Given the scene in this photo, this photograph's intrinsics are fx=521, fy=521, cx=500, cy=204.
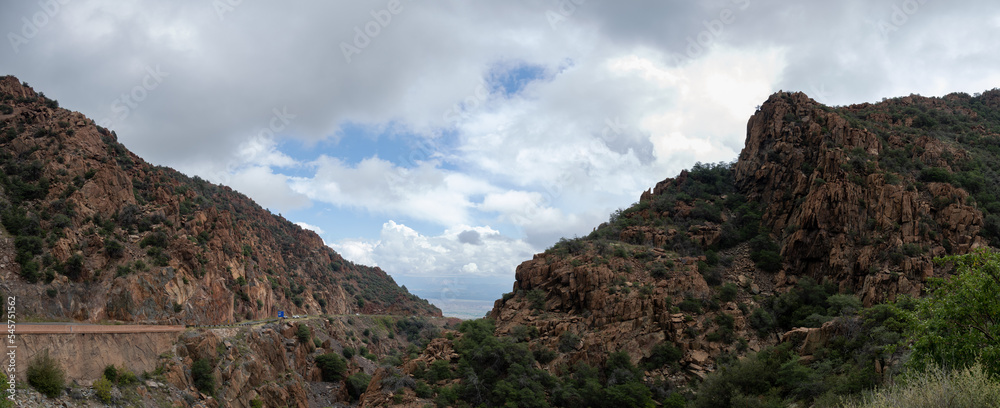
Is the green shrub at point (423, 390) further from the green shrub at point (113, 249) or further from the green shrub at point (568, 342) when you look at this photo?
the green shrub at point (113, 249)

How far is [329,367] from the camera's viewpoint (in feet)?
222

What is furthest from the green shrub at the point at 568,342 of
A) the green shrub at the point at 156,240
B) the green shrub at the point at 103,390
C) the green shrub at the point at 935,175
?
the green shrub at the point at 156,240

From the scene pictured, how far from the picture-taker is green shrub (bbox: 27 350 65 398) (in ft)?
104

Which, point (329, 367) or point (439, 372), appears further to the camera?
point (329, 367)

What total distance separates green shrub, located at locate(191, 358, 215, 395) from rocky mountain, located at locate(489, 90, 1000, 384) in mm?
26237

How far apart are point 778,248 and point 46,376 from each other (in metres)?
59.4

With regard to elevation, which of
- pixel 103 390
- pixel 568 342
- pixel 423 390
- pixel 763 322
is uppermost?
pixel 763 322

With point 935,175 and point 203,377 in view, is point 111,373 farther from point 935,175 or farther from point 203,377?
point 935,175

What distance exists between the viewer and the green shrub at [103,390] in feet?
117

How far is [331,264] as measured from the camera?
412 feet

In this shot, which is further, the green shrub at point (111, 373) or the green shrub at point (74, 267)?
the green shrub at point (74, 267)

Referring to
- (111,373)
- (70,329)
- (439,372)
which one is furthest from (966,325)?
(70,329)

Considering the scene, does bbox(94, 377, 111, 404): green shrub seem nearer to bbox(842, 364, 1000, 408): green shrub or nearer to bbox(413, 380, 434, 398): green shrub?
bbox(413, 380, 434, 398): green shrub

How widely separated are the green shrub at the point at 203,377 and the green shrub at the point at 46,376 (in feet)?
42.7
